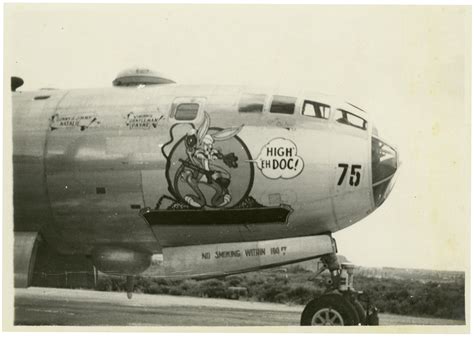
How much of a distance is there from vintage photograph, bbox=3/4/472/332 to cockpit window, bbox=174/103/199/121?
3 centimetres

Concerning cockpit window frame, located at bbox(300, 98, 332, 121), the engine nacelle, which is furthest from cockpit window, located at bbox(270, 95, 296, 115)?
the engine nacelle

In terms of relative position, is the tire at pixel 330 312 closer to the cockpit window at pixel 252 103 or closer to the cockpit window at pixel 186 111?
the cockpit window at pixel 252 103

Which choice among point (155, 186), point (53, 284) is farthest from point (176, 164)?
point (53, 284)

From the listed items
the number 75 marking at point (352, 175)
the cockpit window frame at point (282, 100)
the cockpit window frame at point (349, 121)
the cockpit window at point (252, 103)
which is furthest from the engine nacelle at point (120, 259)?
the cockpit window frame at point (349, 121)

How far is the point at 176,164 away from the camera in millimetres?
11852

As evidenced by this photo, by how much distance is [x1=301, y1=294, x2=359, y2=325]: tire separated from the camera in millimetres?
12102

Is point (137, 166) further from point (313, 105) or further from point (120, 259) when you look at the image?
point (313, 105)

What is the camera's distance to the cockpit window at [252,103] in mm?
12008

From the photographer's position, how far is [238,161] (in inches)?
462

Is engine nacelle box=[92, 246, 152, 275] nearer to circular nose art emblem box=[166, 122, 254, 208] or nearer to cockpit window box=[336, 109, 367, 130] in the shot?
circular nose art emblem box=[166, 122, 254, 208]

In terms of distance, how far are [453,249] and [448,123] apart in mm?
2313

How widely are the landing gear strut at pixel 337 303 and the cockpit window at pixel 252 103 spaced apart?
2788 millimetres

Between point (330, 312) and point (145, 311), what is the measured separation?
505 centimetres

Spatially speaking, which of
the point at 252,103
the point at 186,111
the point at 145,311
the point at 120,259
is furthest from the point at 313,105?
the point at 145,311
